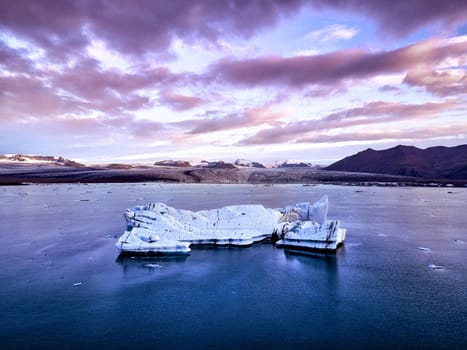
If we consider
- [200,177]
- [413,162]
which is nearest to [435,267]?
[200,177]

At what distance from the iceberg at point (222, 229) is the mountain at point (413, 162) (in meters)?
62.0

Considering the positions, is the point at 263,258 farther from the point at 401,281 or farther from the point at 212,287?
the point at 401,281

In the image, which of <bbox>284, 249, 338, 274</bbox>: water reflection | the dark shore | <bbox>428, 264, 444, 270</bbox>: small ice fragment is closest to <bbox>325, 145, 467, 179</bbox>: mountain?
the dark shore

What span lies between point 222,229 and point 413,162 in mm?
79758

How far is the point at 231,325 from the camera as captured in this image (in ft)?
22.1

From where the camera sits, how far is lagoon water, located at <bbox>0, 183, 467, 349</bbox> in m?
6.26

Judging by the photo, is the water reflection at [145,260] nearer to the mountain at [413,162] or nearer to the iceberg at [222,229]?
the iceberg at [222,229]

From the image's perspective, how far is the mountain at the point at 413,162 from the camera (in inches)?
2761

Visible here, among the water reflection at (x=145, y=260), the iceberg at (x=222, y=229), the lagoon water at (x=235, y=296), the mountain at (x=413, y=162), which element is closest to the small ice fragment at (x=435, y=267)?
the lagoon water at (x=235, y=296)

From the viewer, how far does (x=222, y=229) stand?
13.9 m

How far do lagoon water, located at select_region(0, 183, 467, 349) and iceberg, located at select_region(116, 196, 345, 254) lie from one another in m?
0.58

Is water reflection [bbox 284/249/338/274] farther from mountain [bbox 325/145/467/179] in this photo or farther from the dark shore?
mountain [bbox 325/145/467/179]

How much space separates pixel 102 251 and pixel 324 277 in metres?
7.29

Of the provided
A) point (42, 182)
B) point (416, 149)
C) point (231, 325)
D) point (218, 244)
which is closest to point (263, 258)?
point (218, 244)
